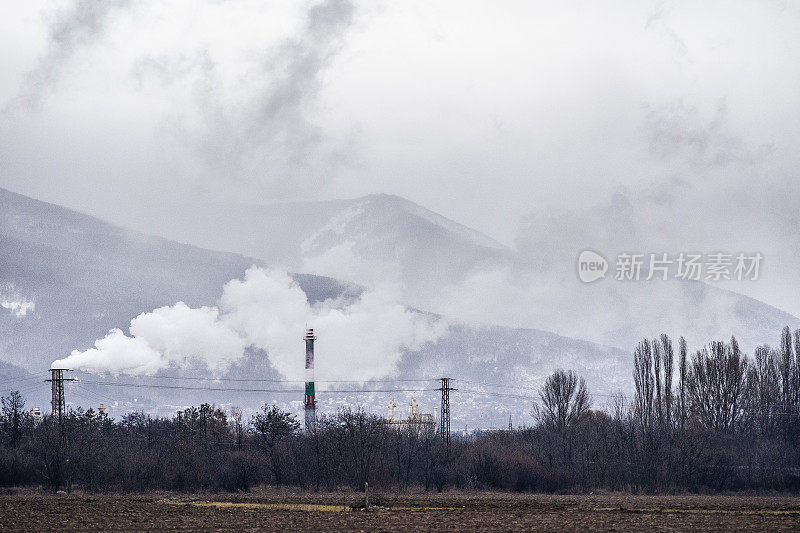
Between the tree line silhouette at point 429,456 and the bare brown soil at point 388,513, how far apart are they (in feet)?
18.2

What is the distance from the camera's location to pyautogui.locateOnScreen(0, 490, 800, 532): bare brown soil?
3441cm

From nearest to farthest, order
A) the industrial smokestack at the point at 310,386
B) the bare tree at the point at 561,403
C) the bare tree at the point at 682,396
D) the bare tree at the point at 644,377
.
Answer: the bare tree at the point at 682,396 < the bare tree at the point at 561,403 < the bare tree at the point at 644,377 < the industrial smokestack at the point at 310,386

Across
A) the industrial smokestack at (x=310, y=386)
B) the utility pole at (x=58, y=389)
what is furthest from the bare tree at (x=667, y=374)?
the utility pole at (x=58, y=389)

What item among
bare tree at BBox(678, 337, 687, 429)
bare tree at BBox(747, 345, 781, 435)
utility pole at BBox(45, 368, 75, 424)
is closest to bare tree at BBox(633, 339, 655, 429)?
bare tree at BBox(678, 337, 687, 429)

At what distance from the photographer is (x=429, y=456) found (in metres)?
67.6

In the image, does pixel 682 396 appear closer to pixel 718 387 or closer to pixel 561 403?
pixel 718 387

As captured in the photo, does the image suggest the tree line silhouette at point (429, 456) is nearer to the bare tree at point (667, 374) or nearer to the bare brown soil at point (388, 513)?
the bare tree at point (667, 374)

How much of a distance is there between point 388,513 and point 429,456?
26985mm

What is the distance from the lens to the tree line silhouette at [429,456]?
6091 centimetres

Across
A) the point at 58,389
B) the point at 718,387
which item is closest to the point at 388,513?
the point at 58,389

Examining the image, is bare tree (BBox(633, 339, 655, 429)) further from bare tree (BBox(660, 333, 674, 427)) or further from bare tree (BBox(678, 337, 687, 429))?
bare tree (BBox(678, 337, 687, 429))

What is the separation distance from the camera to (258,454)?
69.6 meters

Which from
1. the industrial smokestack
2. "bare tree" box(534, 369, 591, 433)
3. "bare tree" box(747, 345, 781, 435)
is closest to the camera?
"bare tree" box(747, 345, 781, 435)

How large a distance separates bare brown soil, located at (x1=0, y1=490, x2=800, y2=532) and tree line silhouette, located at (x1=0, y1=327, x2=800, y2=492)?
554 cm
